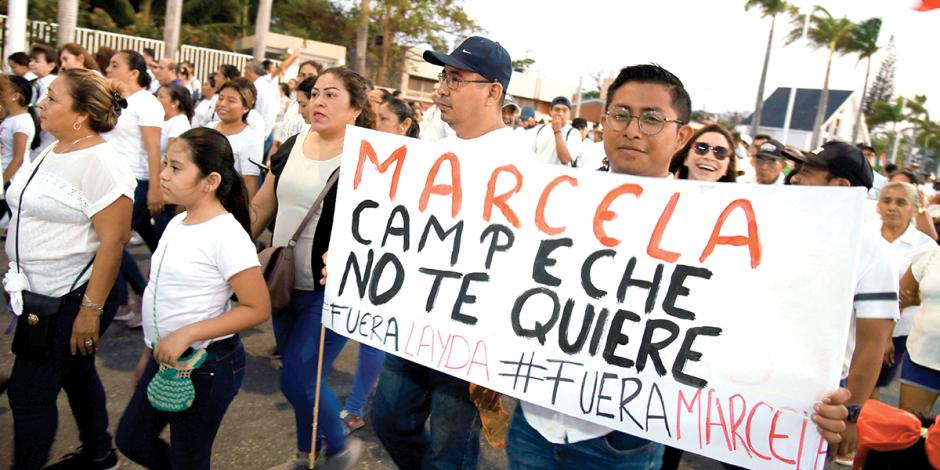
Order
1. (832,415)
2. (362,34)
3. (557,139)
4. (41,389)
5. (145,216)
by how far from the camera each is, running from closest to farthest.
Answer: (832,415), (41,389), (145,216), (557,139), (362,34)

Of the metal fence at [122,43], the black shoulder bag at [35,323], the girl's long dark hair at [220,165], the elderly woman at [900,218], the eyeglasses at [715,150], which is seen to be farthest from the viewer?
the metal fence at [122,43]

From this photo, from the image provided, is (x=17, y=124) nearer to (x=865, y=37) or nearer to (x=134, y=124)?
(x=134, y=124)

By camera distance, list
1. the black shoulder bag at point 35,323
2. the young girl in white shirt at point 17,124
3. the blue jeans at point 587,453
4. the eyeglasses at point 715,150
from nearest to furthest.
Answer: the blue jeans at point 587,453 → the black shoulder bag at point 35,323 → the eyeglasses at point 715,150 → the young girl in white shirt at point 17,124

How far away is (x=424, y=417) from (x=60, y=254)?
62.5 inches

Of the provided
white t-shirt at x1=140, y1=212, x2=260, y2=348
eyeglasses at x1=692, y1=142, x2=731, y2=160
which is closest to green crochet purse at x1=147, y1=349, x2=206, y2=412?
white t-shirt at x1=140, y1=212, x2=260, y2=348

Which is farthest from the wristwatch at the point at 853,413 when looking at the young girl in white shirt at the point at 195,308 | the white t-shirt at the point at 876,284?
the young girl in white shirt at the point at 195,308

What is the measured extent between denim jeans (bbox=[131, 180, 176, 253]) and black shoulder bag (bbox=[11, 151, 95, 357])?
2485mm

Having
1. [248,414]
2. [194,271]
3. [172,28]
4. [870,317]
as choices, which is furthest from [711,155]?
[172,28]

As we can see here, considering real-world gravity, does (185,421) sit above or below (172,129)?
below

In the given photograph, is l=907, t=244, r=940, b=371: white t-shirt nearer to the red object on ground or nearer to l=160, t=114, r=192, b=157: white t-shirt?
the red object on ground

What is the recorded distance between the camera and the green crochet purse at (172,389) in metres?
2.34

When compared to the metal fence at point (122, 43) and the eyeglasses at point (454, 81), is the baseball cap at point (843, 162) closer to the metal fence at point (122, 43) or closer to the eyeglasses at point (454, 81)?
the eyeglasses at point (454, 81)

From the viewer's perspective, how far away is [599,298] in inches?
77.9

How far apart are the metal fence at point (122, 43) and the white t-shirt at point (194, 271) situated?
14.1 meters
